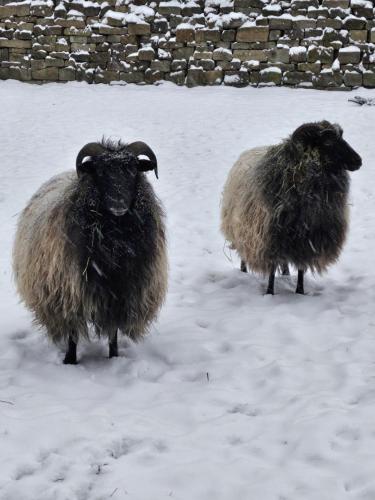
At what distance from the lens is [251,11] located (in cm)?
1305

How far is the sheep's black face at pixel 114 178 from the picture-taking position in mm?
3301

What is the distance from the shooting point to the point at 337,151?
185 inches

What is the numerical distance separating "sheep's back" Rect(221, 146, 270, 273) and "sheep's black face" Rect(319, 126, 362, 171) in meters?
0.64

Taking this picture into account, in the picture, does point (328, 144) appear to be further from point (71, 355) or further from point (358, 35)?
point (358, 35)

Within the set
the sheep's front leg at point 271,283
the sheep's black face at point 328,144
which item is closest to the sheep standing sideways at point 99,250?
the sheep's front leg at point 271,283

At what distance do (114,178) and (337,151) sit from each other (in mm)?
2193

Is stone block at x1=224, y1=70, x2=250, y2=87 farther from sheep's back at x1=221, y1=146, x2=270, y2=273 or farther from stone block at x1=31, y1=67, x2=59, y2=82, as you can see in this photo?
sheep's back at x1=221, y1=146, x2=270, y2=273

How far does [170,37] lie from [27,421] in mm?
12027

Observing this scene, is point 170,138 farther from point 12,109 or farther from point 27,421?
point 27,421

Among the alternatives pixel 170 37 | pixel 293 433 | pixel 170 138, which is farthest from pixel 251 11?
pixel 293 433

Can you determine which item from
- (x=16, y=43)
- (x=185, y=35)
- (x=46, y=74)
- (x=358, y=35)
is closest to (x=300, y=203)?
(x=358, y=35)

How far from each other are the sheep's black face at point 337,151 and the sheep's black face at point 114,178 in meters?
1.92

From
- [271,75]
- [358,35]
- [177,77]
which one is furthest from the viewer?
[177,77]

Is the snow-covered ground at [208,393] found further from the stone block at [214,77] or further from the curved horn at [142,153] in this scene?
the stone block at [214,77]
